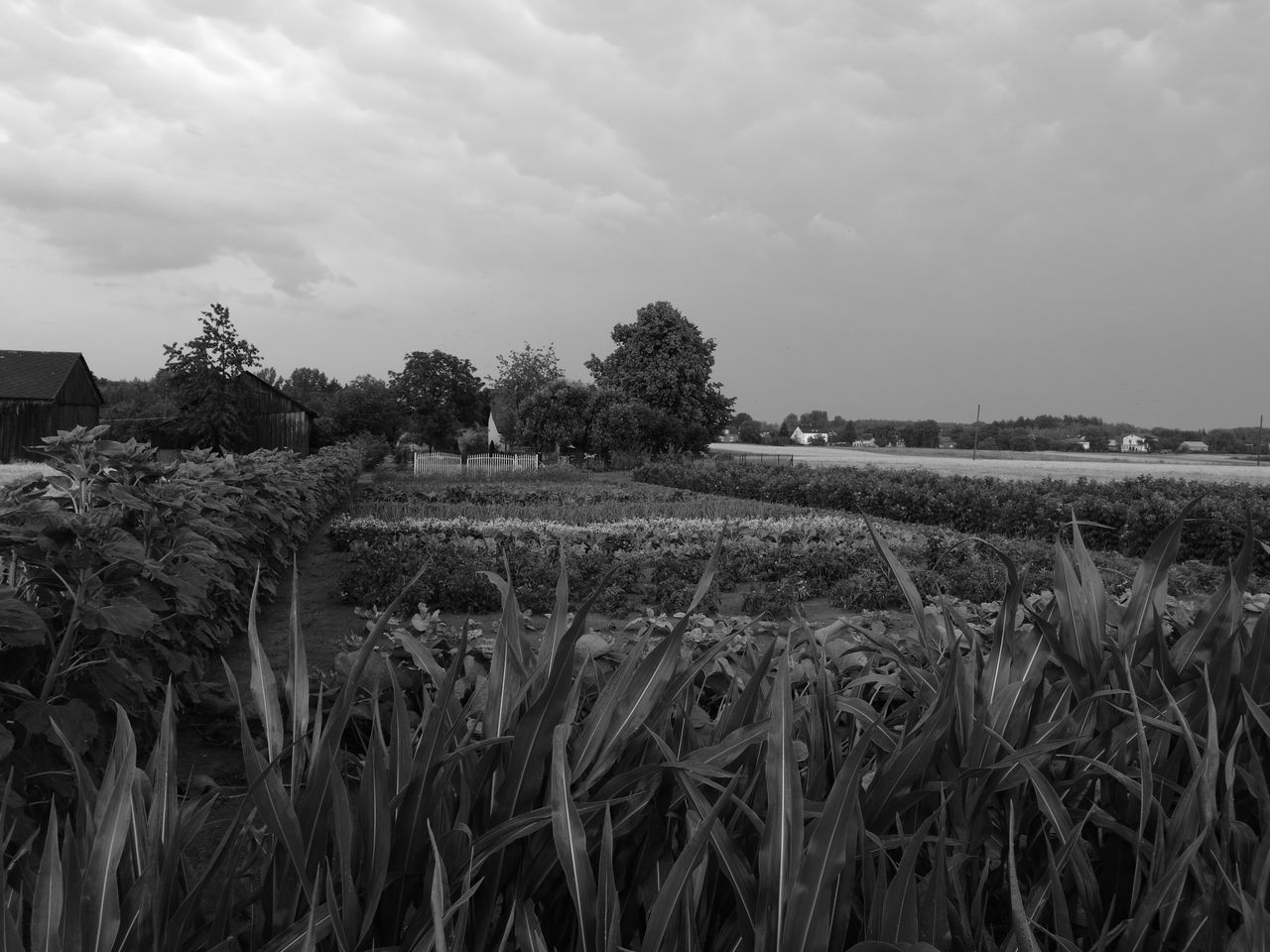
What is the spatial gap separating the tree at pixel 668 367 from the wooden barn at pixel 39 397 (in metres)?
27.8

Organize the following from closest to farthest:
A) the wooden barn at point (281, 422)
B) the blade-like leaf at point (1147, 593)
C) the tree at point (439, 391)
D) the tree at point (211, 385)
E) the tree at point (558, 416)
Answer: the blade-like leaf at point (1147, 593), the tree at point (211, 385), the wooden barn at point (281, 422), the tree at point (558, 416), the tree at point (439, 391)

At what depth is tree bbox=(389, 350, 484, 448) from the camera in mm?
78062

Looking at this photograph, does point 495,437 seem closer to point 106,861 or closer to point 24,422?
point 24,422

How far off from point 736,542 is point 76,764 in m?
9.60

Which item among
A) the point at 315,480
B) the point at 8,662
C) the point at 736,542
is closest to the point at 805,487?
the point at 736,542

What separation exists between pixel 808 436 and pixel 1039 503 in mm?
55005

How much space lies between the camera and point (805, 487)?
21.9m

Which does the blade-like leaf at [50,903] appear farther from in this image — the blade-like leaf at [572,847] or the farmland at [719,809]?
the blade-like leaf at [572,847]

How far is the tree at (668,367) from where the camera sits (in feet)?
168

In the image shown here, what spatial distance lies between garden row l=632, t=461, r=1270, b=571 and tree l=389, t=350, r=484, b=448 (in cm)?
5739

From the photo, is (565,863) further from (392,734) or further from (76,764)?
(76,764)

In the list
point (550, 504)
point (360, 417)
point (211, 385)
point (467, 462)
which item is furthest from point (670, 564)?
point (360, 417)

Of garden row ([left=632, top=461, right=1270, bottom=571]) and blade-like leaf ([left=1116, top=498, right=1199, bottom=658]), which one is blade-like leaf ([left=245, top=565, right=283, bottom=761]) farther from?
garden row ([left=632, top=461, right=1270, bottom=571])

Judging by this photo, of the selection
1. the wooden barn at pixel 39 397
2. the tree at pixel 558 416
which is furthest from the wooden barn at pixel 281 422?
the tree at pixel 558 416
